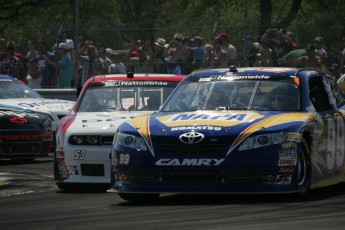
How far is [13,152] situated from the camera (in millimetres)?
17859

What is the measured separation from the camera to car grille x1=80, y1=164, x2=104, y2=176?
13.0 meters

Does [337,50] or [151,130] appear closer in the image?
[151,130]

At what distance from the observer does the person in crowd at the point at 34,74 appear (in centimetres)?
2328

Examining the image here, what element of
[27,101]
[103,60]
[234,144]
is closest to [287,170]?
[234,144]

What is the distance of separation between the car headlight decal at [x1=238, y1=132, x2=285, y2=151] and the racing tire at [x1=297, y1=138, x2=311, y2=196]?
30 cm

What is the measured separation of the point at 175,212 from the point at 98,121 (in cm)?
355

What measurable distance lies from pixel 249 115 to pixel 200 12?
1204 cm

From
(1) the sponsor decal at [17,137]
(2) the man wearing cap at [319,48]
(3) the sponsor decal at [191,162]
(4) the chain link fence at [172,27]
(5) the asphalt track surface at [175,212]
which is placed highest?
(4) the chain link fence at [172,27]

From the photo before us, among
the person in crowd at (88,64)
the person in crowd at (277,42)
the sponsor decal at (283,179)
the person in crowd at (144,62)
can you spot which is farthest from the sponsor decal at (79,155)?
the person in crowd at (88,64)

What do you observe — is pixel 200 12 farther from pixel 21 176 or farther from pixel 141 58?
pixel 21 176

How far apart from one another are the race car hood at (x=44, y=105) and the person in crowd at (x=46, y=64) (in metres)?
3.86

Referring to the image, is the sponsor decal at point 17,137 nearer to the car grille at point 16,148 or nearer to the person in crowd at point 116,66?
the car grille at point 16,148

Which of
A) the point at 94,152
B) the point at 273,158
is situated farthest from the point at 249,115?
the point at 94,152

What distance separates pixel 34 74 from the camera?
23.4 m
